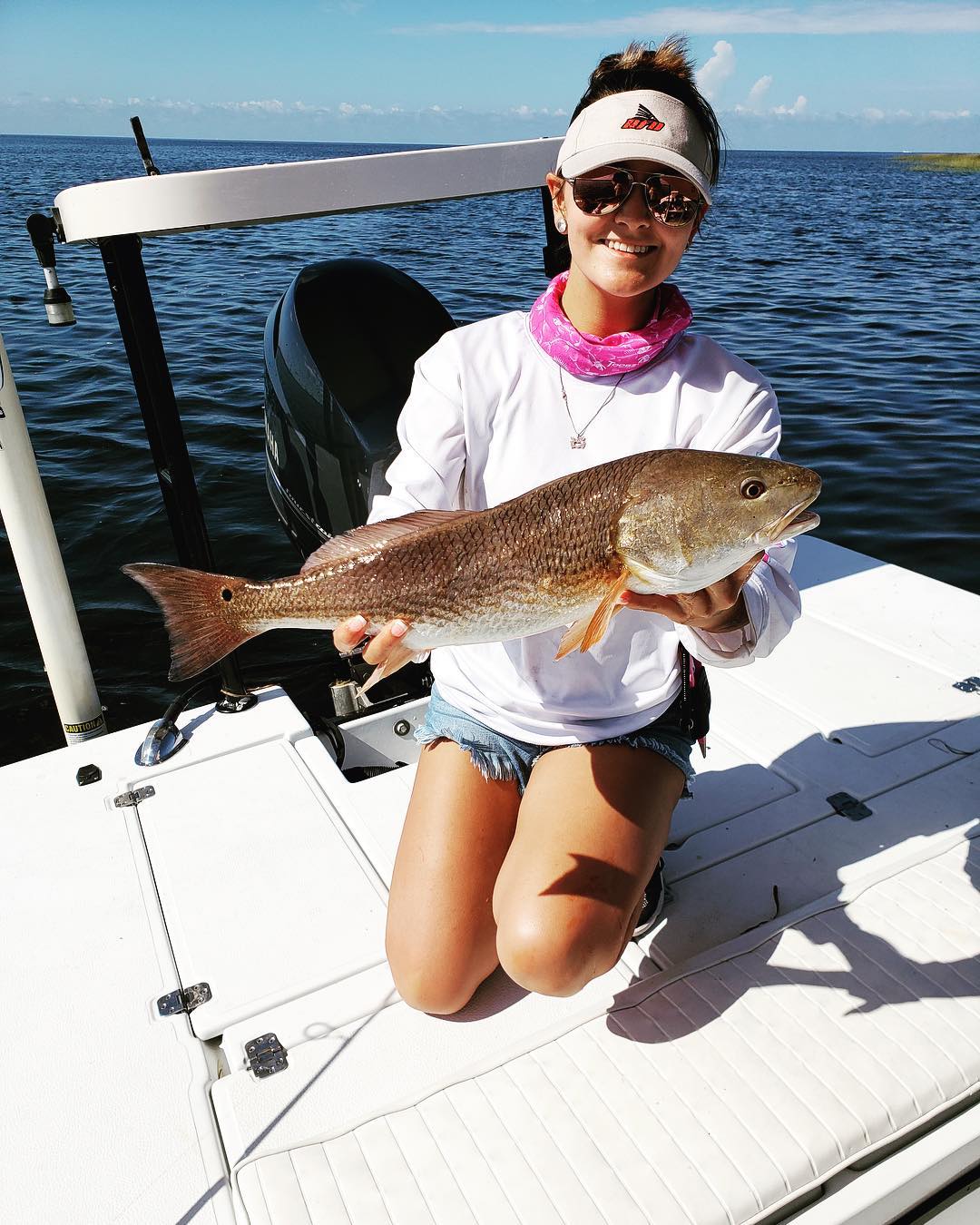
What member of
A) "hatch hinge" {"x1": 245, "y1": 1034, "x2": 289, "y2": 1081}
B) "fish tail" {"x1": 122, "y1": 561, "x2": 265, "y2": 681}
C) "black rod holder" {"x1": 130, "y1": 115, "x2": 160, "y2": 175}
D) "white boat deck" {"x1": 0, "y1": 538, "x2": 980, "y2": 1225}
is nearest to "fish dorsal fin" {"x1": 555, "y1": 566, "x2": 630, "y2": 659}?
"fish tail" {"x1": 122, "y1": 561, "x2": 265, "y2": 681}

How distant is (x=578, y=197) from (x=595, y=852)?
1787 mm

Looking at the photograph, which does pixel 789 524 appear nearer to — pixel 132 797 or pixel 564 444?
pixel 564 444

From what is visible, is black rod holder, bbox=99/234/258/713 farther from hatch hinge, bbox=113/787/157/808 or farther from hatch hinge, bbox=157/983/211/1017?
hatch hinge, bbox=157/983/211/1017

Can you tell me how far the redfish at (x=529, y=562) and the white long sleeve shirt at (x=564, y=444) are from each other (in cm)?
34

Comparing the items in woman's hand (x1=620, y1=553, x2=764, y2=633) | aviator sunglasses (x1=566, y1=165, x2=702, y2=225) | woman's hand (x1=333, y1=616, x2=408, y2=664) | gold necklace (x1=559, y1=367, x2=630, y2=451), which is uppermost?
aviator sunglasses (x1=566, y1=165, x2=702, y2=225)

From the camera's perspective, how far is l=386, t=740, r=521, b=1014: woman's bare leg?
2.51 meters

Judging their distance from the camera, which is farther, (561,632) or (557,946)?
(561,632)

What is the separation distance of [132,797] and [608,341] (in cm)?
237

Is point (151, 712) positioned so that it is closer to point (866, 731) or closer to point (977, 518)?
point (866, 731)

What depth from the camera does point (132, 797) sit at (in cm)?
342

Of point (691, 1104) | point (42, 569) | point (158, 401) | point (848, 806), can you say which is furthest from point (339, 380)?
point (691, 1104)

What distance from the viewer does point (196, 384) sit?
12094 millimetres

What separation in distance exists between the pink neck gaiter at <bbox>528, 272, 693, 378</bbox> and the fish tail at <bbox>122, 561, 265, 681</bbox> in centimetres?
113

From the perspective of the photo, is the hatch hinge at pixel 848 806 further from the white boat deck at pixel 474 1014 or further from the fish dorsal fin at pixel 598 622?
the fish dorsal fin at pixel 598 622
